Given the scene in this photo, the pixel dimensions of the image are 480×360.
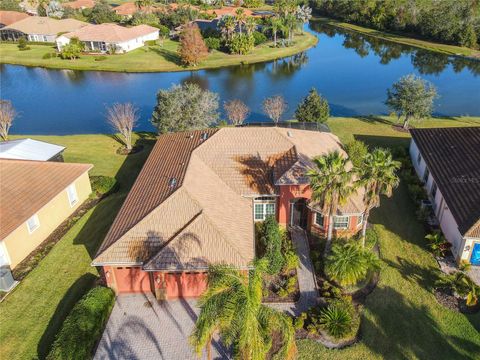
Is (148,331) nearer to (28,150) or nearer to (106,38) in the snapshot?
(28,150)

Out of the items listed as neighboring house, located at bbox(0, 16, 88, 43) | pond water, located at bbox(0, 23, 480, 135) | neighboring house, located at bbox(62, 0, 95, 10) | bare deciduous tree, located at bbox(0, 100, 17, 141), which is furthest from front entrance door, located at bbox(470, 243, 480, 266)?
neighboring house, located at bbox(62, 0, 95, 10)

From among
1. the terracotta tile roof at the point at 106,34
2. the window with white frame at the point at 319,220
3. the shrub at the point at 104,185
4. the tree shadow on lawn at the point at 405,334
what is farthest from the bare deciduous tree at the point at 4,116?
the terracotta tile roof at the point at 106,34

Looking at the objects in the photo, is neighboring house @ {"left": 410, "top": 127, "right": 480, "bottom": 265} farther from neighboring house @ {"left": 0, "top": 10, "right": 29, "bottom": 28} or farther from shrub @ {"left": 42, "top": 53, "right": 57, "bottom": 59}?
neighboring house @ {"left": 0, "top": 10, "right": 29, "bottom": 28}

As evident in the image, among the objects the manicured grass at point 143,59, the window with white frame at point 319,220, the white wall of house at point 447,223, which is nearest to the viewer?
the white wall of house at point 447,223

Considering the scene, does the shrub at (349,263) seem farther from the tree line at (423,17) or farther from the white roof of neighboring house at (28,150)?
the tree line at (423,17)

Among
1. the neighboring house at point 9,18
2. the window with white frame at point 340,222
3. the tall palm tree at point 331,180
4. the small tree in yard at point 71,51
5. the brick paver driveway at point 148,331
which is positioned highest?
the neighboring house at point 9,18

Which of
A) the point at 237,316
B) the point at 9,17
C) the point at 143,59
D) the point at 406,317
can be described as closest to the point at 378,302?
the point at 406,317

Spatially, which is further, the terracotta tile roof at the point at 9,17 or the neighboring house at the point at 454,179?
the terracotta tile roof at the point at 9,17
